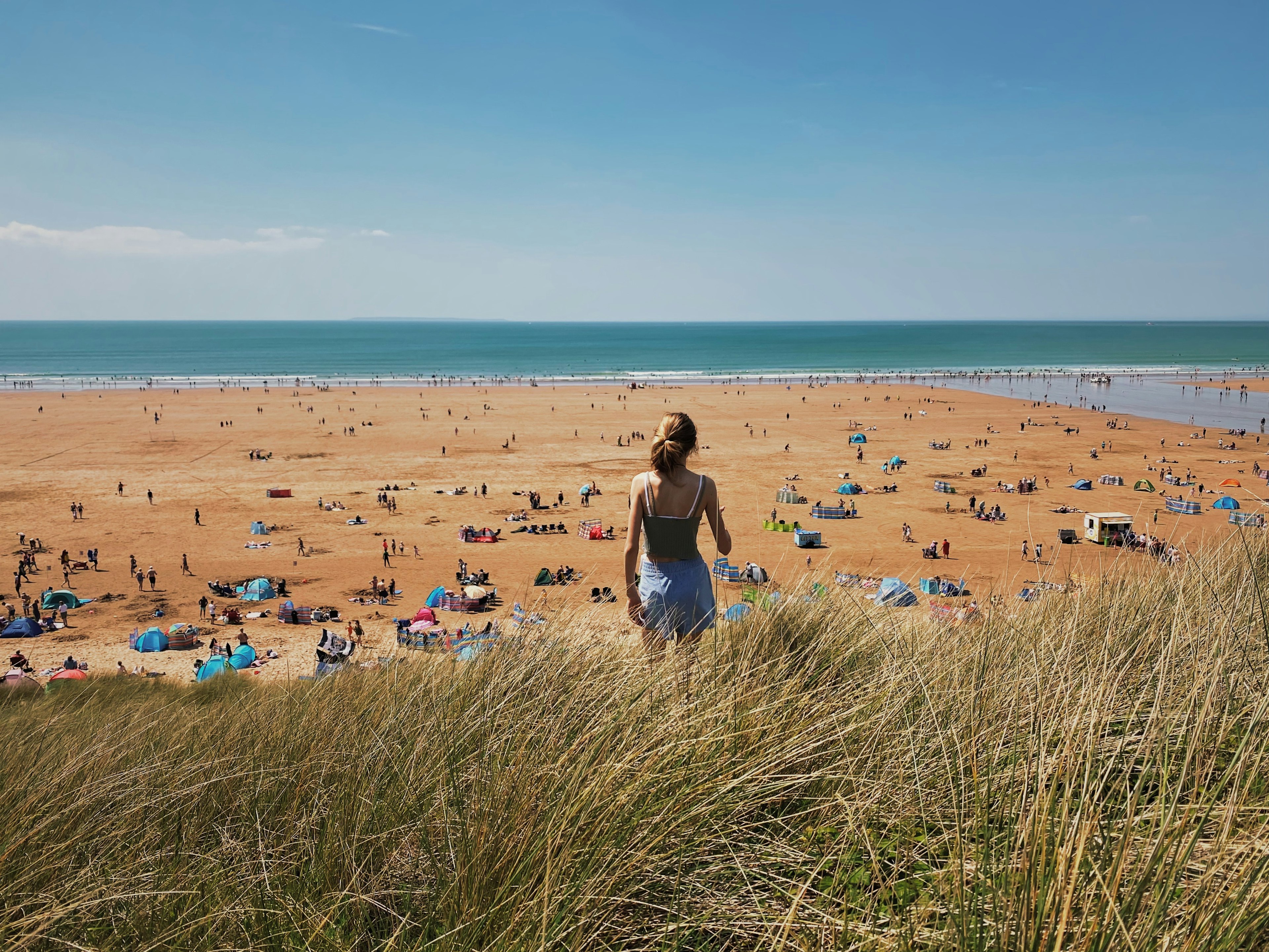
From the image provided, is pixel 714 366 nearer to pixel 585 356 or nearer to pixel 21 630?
pixel 585 356

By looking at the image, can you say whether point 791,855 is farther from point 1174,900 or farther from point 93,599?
point 93,599

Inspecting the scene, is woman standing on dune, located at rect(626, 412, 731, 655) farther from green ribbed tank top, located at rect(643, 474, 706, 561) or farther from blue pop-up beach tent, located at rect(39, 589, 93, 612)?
blue pop-up beach tent, located at rect(39, 589, 93, 612)

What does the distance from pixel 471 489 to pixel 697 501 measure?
2677 cm

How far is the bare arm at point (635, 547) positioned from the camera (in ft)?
12.3

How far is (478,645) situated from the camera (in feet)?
13.8

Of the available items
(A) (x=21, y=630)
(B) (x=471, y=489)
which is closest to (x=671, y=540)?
(A) (x=21, y=630)

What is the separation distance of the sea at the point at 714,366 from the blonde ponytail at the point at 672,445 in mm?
55383

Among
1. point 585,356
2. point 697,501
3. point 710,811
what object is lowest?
point 710,811

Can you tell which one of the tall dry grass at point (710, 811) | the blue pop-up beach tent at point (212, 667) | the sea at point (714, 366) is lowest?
the blue pop-up beach tent at point (212, 667)

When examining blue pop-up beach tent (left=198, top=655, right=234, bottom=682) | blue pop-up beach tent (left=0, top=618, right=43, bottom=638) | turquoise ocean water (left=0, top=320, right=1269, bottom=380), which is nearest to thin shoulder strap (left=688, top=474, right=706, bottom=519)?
blue pop-up beach tent (left=198, top=655, right=234, bottom=682)

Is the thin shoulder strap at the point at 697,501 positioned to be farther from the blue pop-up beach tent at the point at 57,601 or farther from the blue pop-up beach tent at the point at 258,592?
the blue pop-up beach tent at the point at 57,601

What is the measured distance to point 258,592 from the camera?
60.0 feet

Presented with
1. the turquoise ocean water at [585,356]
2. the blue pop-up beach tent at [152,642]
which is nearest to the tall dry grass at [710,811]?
the blue pop-up beach tent at [152,642]

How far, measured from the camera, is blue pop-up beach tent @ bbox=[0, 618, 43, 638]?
15.6m
